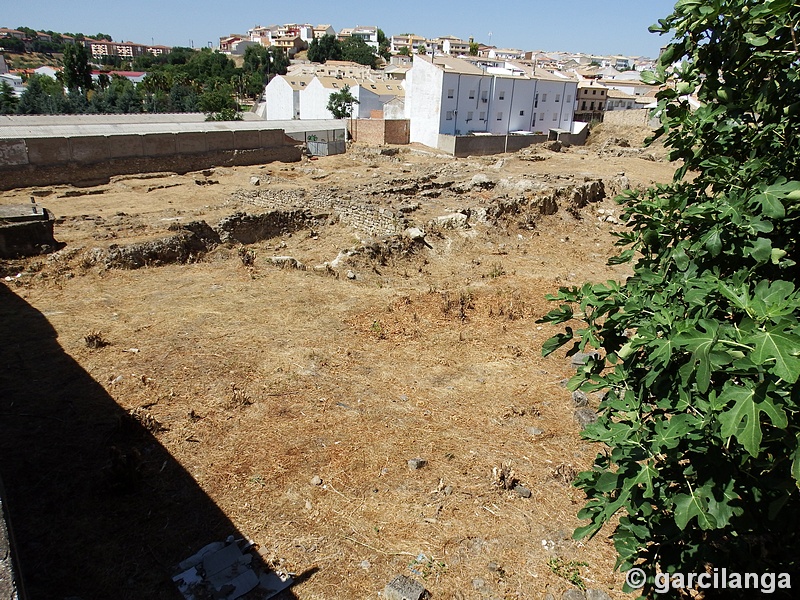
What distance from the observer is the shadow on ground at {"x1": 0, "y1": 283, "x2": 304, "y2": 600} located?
4625 millimetres

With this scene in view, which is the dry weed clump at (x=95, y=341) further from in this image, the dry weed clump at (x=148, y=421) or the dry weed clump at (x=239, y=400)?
the dry weed clump at (x=239, y=400)

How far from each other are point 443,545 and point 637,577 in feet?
6.19

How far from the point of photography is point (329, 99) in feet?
174

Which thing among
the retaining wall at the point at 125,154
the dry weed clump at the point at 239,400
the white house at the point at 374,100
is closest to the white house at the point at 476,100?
the white house at the point at 374,100

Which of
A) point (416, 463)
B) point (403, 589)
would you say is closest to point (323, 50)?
point (416, 463)

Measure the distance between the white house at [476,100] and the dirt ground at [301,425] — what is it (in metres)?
34.8

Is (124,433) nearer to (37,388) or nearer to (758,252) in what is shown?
(37,388)

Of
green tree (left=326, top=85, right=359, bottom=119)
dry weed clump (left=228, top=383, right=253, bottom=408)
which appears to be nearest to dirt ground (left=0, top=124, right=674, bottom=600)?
dry weed clump (left=228, top=383, right=253, bottom=408)

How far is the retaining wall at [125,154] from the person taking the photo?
945 inches

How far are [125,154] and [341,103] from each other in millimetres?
28159

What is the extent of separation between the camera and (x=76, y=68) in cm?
6325

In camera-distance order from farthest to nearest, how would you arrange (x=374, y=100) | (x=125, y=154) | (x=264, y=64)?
(x=264, y=64), (x=374, y=100), (x=125, y=154)

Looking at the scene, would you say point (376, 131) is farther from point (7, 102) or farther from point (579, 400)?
point (579, 400)

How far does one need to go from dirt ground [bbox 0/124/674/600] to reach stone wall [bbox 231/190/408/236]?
2896mm
